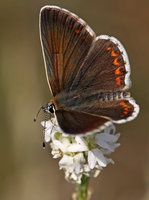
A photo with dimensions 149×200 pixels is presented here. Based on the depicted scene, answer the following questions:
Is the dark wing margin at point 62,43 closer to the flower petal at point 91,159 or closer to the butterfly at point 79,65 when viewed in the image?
the butterfly at point 79,65

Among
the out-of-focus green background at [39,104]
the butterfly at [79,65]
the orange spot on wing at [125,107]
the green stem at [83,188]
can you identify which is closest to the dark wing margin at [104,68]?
the butterfly at [79,65]

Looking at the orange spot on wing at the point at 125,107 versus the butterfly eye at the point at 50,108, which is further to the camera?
the butterfly eye at the point at 50,108

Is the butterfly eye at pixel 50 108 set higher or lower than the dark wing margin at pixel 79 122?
lower

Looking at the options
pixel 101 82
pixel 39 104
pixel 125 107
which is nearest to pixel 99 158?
pixel 125 107

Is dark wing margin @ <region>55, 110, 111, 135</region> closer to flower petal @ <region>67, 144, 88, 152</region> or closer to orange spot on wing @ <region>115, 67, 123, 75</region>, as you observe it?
flower petal @ <region>67, 144, 88, 152</region>

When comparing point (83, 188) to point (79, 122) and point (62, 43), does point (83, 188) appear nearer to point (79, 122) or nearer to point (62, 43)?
point (79, 122)

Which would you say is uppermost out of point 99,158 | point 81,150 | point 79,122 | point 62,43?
point 62,43

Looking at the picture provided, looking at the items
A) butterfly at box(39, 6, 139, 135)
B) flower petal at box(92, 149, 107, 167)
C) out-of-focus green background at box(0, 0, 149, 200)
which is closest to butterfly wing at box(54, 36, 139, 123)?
butterfly at box(39, 6, 139, 135)
